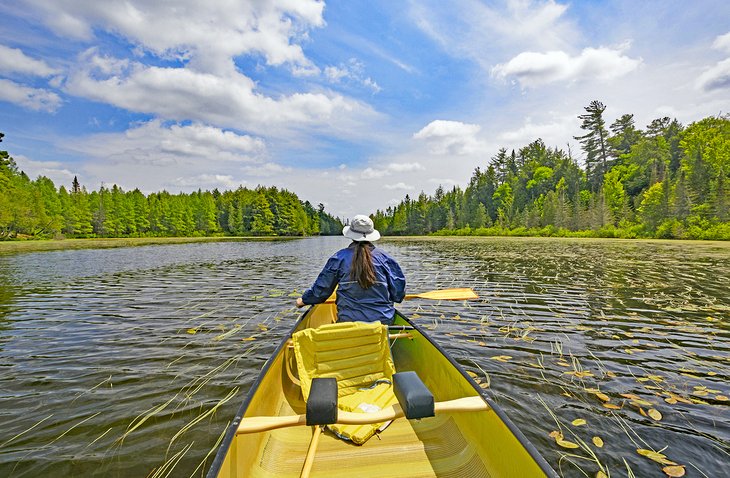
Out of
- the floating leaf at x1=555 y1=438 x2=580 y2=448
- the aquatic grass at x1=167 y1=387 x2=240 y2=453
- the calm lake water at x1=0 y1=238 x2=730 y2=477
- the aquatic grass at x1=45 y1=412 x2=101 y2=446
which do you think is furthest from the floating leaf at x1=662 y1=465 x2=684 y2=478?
the aquatic grass at x1=45 y1=412 x2=101 y2=446

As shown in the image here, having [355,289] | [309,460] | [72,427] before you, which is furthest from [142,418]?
[355,289]

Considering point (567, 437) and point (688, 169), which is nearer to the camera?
point (567, 437)

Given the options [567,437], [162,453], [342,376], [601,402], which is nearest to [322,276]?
[342,376]

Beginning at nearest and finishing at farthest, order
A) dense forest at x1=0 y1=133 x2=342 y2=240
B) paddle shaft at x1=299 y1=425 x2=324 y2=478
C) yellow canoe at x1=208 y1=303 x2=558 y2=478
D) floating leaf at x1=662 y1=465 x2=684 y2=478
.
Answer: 1. yellow canoe at x1=208 y1=303 x2=558 y2=478
2. paddle shaft at x1=299 y1=425 x2=324 y2=478
3. floating leaf at x1=662 y1=465 x2=684 y2=478
4. dense forest at x1=0 y1=133 x2=342 y2=240

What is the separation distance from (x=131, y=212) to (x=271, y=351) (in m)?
84.7

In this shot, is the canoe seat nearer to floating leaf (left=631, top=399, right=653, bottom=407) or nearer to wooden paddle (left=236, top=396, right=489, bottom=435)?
wooden paddle (left=236, top=396, right=489, bottom=435)

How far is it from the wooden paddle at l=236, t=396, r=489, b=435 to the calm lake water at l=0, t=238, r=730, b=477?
4.78 ft

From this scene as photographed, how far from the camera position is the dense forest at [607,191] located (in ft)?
130

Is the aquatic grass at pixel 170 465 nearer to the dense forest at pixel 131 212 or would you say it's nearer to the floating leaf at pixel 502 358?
the floating leaf at pixel 502 358

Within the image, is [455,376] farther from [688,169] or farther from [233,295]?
[688,169]

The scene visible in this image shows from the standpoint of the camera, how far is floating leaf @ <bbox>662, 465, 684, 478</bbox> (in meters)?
3.13

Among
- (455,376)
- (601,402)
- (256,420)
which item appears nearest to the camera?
(256,420)

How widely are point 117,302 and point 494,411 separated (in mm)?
12039

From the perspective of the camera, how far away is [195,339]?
725cm
